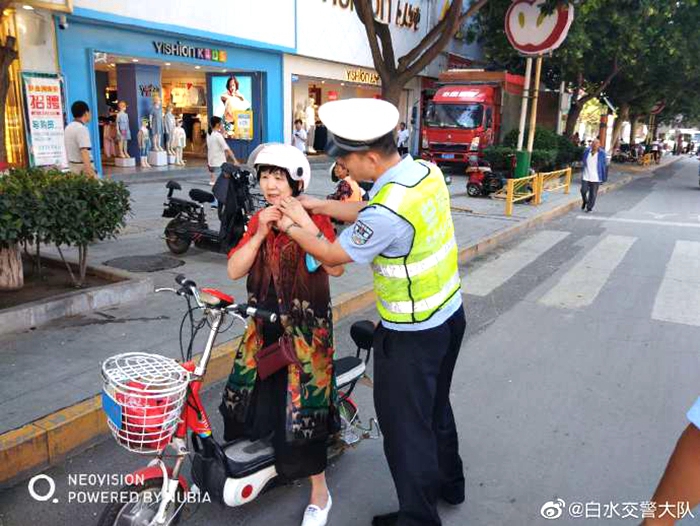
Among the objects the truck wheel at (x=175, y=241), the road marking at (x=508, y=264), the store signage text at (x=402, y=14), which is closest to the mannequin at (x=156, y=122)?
the store signage text at (x=402, y=14)

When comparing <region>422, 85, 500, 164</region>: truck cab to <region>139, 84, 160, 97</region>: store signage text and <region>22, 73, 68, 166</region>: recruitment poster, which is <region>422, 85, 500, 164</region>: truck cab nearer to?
<region>139, 84, 160, 97</region>: store signage text

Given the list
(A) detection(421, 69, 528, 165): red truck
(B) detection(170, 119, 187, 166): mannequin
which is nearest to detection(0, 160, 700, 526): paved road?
(B) detection(170, 119, 187, 166): mannequin

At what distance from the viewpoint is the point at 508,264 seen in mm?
8719

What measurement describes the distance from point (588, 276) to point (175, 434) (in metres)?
6.79

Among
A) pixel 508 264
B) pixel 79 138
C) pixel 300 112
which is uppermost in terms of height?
pixel 300 112

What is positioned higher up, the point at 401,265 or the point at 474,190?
the point at 401,265

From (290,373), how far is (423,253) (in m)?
0.85

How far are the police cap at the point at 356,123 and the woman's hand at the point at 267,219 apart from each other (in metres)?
0.34

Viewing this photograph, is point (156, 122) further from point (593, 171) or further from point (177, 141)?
point (593, 171)

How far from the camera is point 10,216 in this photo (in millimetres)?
4699

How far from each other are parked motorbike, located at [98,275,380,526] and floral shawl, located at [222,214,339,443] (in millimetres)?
216

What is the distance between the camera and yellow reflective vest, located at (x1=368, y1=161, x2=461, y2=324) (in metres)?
2.33

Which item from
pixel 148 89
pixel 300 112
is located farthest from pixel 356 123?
pixel 300 112

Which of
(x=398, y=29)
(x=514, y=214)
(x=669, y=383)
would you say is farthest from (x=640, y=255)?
(x=398, y=29)
